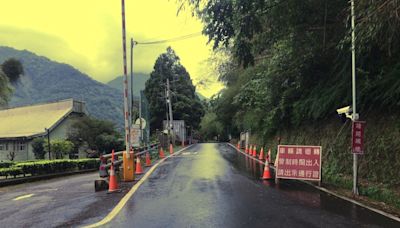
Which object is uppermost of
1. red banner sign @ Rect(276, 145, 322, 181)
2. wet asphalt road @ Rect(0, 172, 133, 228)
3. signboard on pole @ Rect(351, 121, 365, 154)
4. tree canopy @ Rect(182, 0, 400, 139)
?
tree canopy @ Rect(182, 0, 400, 139)

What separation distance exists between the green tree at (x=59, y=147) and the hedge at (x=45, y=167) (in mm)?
9653

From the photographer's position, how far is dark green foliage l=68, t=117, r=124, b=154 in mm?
38969

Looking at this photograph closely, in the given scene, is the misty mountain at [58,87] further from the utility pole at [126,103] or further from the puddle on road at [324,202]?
the puddle on road at [324,202]

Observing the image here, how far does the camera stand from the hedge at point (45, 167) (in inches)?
806

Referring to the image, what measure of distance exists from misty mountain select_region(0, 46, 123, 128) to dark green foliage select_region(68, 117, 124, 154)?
121ft

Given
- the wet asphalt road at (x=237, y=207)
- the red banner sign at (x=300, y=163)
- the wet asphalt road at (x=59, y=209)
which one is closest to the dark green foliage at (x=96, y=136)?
the wet asphalt road at (x=237, y=207)

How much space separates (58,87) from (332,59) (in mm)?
88082

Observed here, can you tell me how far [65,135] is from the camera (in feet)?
135

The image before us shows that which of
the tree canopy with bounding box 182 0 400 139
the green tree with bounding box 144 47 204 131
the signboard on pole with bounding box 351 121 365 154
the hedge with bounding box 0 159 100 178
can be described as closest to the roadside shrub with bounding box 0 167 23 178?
the hedge with bounding box 0 159 100 178

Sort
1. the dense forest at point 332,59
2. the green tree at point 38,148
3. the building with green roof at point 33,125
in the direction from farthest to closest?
1. the building with green roof at point 33,125
2. the green tree at point 38,148
3. the dense forest at point 332,59

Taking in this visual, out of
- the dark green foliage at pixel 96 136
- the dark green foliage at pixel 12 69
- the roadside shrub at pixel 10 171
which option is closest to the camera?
the roadside shrub at pixel 10 171

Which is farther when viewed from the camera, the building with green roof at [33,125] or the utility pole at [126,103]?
the building with green roof at [33,125]

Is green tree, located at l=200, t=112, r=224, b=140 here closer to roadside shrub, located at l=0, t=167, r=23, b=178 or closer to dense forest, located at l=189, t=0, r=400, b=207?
roadside shrub, located at l=0, t=167, r=23, b=178

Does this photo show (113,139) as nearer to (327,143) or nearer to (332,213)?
(327,143)
